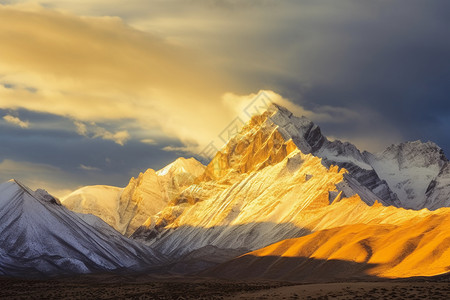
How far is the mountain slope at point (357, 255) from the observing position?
11412cm

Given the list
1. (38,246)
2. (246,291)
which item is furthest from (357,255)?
(38,246)

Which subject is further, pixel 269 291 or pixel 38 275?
pixel 38 275

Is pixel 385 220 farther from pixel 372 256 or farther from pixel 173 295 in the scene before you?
pixel 173 295

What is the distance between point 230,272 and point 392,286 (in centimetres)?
8644

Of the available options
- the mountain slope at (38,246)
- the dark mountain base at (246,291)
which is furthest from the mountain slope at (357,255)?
the mountain slope at (38,246)

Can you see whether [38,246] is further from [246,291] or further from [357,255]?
[246,291]

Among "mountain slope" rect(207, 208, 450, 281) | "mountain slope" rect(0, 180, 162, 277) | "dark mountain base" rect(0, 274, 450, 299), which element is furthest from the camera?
"mountain slope" rect(0, 180, 162, 277)

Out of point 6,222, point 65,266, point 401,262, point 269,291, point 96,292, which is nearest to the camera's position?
point 269,291

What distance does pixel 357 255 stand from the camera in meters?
131

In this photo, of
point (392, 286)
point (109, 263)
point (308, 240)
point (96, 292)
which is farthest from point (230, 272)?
point (392, 286)

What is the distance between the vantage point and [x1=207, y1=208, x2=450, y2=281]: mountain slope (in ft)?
374

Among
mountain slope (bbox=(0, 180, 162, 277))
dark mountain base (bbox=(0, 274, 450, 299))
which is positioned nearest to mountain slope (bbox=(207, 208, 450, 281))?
dark mountain base (bbox=(0, 274, 450, 299))

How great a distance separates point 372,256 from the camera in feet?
422

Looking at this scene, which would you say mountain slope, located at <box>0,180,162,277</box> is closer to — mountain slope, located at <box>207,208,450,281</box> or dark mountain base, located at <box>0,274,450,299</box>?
mountain slope, located at <box>207,208,450,281</box>
